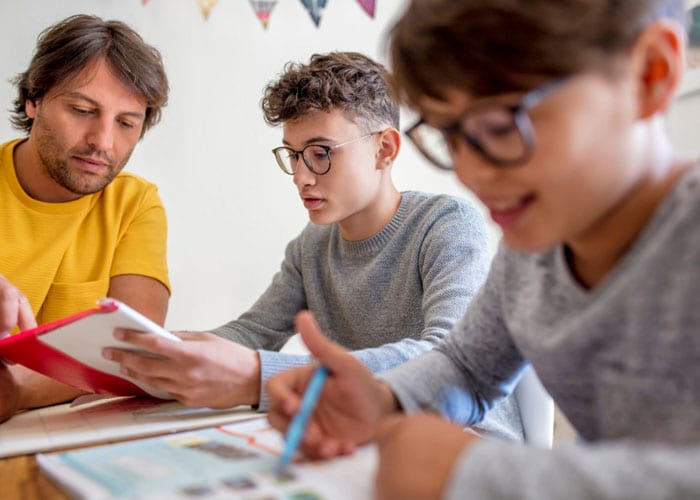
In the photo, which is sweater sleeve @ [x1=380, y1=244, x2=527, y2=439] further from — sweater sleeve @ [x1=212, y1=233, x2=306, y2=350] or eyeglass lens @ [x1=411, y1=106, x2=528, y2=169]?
sweater sleeve @ [x1=212, y1=233, x2=306, y2=350]

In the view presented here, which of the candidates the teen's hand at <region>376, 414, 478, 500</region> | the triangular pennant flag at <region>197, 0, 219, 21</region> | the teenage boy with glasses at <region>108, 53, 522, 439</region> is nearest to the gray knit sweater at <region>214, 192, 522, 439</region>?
the teenage boy with glasses at <region>108, 53, 522, 439</region>

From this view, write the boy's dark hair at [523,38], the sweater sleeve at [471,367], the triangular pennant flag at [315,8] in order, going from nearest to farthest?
the boy's dark hair at [523,38]
the sweater sleeve at [471,367]
the triangular pennant flag at [315,8]

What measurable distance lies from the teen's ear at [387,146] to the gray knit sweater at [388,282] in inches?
3.9

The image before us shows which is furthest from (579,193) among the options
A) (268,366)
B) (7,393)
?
(7,393)

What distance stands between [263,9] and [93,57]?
66cm

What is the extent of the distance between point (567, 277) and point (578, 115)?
178 mm

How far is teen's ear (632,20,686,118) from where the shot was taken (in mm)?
551

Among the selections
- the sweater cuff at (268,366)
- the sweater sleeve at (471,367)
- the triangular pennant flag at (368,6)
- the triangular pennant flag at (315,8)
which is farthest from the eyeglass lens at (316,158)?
the triangular pennant flag at (368,6)

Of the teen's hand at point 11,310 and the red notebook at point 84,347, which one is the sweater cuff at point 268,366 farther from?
the teen's hand at point 11,310

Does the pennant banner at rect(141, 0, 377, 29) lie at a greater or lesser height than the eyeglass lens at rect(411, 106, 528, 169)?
greater

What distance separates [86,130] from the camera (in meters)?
1.58

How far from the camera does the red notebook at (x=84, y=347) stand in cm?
82

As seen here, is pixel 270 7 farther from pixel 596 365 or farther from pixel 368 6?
pixel 596 365

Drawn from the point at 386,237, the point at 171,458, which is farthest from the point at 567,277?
the point at 386,237
